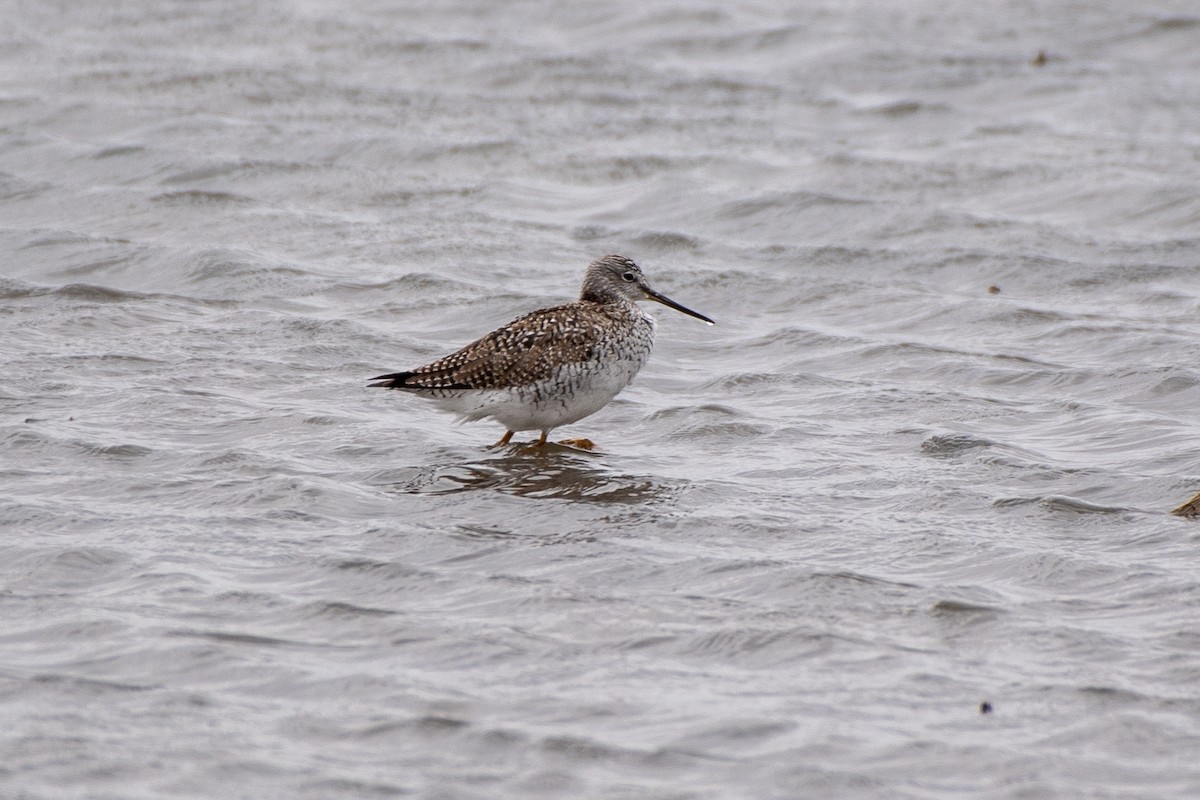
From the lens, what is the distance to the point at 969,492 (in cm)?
854

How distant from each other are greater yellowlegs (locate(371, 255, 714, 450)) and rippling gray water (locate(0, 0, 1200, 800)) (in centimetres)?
31

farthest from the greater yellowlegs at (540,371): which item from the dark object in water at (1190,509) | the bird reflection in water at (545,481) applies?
the dark object in water at (1190,509)

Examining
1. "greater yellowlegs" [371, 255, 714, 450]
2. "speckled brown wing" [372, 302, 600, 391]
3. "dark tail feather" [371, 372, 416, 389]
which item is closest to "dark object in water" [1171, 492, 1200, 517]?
"greater yellowlegs" [371, 255, 714, 450]

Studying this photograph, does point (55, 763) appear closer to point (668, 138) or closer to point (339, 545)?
point (339, 545)

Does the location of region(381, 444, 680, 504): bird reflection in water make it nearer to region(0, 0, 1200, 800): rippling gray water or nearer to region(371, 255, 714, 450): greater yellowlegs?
region(0, 0, 1200, 800): rippling gray water

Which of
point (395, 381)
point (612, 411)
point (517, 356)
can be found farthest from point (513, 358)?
point (612, 411)

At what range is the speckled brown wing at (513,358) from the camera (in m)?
9.30

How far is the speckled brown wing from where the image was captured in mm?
9297

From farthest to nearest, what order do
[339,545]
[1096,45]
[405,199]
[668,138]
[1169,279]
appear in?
[1096,45]
[668,138]
[405,199]
[1169,279]
[339,545]

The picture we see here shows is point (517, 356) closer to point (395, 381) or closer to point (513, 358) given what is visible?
point (513, 358)

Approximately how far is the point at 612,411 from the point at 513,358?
4.16ft

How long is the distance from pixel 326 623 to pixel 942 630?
2.53m

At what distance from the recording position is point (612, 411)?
34.4 feet

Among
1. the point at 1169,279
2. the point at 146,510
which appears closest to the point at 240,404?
the point at 146,510
